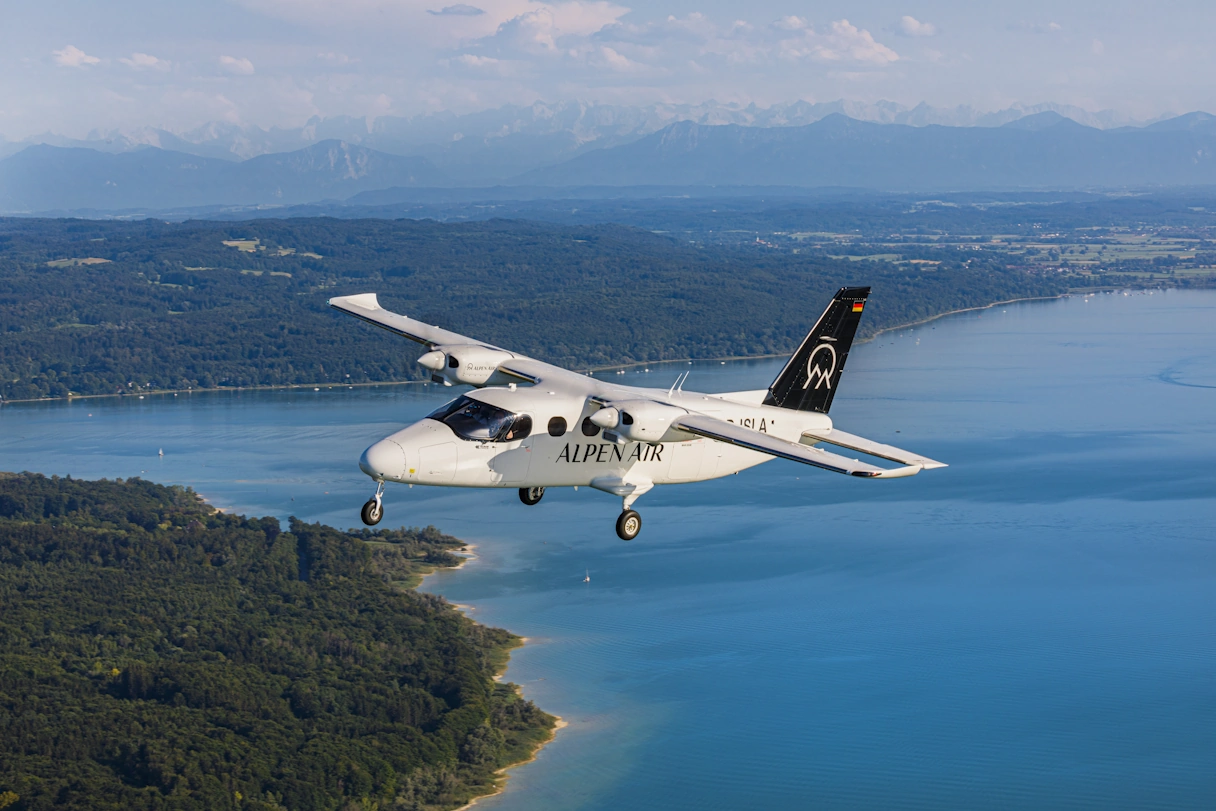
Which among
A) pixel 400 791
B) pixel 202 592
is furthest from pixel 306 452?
pixel 400 791

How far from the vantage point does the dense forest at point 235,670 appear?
60.0m

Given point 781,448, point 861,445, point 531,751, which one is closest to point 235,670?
point 531,751

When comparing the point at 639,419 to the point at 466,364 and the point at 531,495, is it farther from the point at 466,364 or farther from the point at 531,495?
the point at 466,364

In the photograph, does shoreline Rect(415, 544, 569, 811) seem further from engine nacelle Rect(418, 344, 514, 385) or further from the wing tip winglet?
engine nacelle Rect(418, 344, 514, 385)

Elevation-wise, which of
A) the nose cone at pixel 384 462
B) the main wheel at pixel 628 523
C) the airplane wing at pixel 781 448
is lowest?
the main wheel at pixel 628 523

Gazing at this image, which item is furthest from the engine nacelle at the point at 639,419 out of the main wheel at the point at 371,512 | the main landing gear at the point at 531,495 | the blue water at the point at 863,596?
the blue water at the point at 863,596

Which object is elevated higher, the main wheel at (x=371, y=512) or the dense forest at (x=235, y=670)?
the main wheel at (x=371, y=512)

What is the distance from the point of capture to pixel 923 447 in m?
118

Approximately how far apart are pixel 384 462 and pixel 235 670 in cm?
5535

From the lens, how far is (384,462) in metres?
21.5

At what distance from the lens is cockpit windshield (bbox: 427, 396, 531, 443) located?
22.4 m

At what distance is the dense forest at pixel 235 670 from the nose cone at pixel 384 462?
131 ft

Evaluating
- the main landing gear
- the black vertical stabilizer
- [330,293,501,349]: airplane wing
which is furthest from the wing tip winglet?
the black vertical stabilizer

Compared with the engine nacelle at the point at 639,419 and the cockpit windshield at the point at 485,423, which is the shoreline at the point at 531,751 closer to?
the cockpit windshield at the point at 485,423
